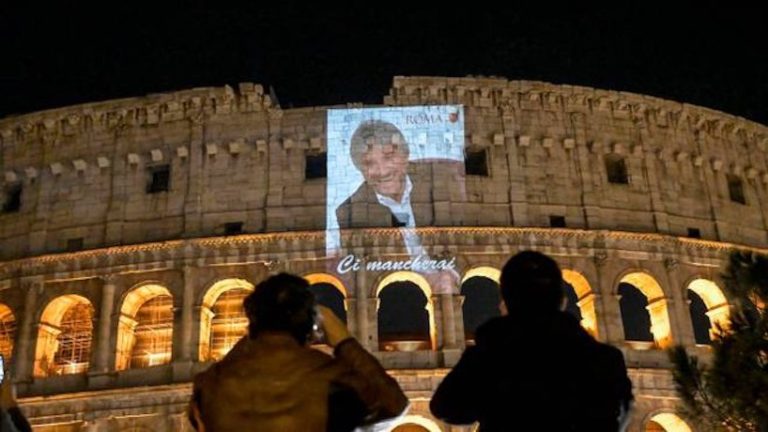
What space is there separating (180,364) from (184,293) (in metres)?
2.05

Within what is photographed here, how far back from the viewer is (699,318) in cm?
2705

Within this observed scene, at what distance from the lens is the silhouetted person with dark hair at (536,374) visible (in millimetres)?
3115

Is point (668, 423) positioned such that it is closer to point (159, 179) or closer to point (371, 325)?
point (371, 325)

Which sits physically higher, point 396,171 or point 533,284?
point 396,171

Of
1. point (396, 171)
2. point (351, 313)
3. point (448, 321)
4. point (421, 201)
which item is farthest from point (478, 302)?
point (351, 313)

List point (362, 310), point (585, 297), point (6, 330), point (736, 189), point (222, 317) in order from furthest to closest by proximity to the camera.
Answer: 1. point (736, 189)
2. point (6, 330)
3. point (222, 317)
4. point (585, 297)
5. point (362, 310)

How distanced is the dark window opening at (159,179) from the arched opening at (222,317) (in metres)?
3.70

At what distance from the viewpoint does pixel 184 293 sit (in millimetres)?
22094

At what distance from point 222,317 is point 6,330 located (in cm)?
663

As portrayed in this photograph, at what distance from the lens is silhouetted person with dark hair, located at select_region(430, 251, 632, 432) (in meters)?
3.12

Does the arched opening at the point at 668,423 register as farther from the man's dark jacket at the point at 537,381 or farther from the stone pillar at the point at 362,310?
the man's dark jacket at the point at 537,381

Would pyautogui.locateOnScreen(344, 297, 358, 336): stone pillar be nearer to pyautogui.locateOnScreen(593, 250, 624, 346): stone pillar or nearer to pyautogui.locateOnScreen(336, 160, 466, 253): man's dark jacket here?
pyautogui.locateOnScreen(336, 160, 466, 253): man's dark jacket

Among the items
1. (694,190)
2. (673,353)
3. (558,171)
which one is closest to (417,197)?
(558,171)

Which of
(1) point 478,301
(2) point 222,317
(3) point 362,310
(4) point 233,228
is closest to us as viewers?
(3) point 362,310
